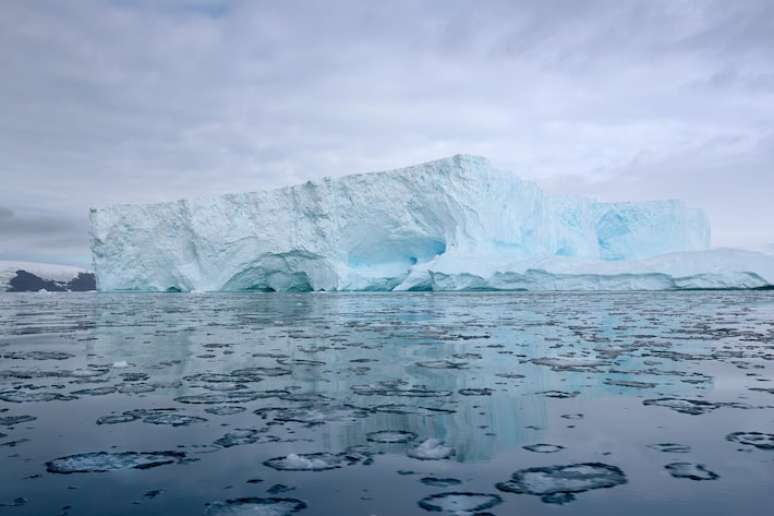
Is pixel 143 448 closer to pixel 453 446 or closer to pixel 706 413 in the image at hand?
pixel 453 446

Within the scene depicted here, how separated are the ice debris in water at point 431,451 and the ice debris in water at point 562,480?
402 millimetres

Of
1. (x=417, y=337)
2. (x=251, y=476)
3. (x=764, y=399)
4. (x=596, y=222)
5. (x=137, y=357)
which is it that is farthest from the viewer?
(x=596, y=222)

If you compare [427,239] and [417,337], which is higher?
[427,239]

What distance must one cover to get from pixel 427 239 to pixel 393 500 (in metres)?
28.6

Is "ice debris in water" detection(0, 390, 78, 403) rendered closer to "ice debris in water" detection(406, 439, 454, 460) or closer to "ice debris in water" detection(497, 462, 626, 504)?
"ice debris in water" detection(406, 439, 454, 460)

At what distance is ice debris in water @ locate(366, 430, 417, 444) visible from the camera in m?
3.18

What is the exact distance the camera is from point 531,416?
12.0 feet

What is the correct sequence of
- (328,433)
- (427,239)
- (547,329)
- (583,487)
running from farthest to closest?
1. (427,239)
2. (547,329)
3. (328,433)
4. (583,487)

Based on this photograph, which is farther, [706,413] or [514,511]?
[706,413]

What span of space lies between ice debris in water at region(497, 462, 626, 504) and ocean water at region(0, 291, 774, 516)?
0.5 inches

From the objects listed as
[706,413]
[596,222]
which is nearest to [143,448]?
[706,413]

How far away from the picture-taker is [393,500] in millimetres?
2305

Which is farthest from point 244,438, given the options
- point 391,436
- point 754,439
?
point 754,439

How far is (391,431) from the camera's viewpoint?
3.39 metres
